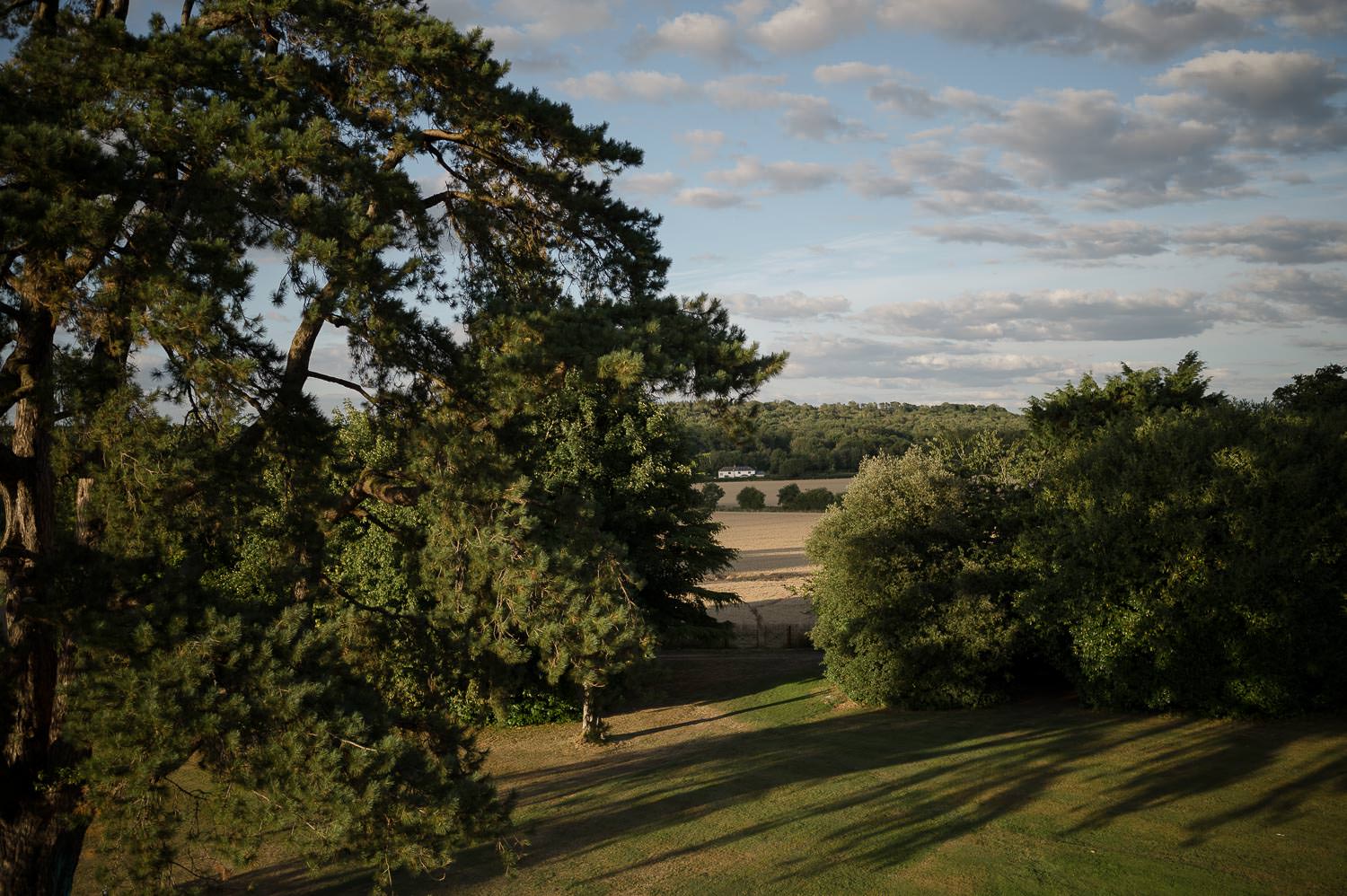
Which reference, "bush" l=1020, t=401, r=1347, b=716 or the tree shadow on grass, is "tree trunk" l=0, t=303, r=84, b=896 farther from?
"bush" l=1020, t=401, r=1347, b=716

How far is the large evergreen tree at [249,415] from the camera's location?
6.23 m

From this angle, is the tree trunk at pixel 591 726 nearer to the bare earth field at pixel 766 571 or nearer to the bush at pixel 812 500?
the bare earth field at pixel 766 571

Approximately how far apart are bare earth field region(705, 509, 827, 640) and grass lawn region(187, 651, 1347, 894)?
5.05 metres

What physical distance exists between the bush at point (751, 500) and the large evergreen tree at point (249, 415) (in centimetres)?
6682

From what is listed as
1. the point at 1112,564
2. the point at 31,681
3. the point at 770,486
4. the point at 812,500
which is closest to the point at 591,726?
the point at 1112,564

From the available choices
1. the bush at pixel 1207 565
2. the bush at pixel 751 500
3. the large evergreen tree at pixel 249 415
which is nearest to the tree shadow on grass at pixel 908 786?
the bush at pixel 1207 565

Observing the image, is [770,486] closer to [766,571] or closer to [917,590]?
[766,571]

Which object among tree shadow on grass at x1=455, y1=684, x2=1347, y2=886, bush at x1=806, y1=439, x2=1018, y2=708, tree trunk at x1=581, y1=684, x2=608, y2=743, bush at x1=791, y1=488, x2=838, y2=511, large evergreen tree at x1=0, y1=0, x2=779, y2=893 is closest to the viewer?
large evergreen tree at x1=0, y1=0, x2=779, y2=893

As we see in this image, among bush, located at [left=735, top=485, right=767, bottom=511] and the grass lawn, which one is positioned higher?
bush, located at [left=735, top=485, right=767, bottom=511]

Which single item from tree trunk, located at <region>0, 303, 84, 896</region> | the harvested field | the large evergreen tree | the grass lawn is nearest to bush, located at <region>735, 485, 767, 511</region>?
the harvested field

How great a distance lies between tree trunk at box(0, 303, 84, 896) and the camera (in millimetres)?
7160

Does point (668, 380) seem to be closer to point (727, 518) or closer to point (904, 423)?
point (727, 518)

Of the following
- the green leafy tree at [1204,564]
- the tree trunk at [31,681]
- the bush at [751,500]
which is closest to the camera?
the tree trunk at [31,681]

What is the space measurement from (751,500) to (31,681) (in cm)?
6996
